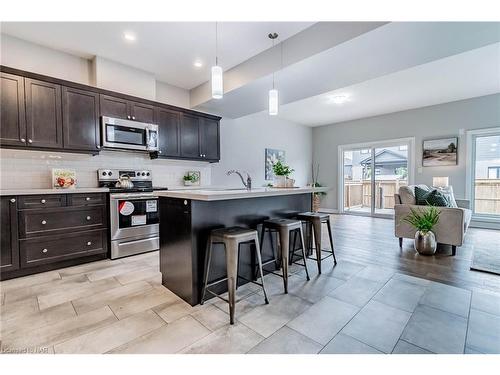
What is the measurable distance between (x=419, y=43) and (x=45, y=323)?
4.15 meters

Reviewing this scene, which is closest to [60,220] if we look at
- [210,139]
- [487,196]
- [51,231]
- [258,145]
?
[51,231]

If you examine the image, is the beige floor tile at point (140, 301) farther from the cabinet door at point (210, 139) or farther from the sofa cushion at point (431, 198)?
the sofa cushion at point (431, 198)

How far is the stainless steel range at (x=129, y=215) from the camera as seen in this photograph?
3203mm

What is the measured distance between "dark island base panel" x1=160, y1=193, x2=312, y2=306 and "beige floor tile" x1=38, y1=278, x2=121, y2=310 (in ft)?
1.96

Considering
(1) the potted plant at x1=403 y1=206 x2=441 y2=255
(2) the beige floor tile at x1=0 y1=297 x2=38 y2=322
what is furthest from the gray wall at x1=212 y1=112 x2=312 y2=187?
(1) the potted plant at x1=403 y1=206 x2=441 y2=255

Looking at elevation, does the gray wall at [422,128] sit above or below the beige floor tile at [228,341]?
above

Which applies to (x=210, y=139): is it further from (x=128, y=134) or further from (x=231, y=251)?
(x=231, y=251)

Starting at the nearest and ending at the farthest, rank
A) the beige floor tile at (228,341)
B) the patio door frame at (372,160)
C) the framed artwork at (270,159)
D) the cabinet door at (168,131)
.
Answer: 1. the beige floor tile at (228,341)
2. the cabinet door at (168,131)
3. the patio door frame at (372,160)
4. the framed artwork at (270,159)

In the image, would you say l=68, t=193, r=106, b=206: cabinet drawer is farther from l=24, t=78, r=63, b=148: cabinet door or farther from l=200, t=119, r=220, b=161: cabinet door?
l=200, t=119, r=220, b=161: cabinet door

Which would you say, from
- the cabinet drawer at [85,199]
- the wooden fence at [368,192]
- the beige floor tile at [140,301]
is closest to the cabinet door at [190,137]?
the cabinet drawer at [85,199]

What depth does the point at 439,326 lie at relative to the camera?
1702mm

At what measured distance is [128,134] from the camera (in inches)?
138

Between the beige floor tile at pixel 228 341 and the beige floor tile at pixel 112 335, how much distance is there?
41 centimetres
